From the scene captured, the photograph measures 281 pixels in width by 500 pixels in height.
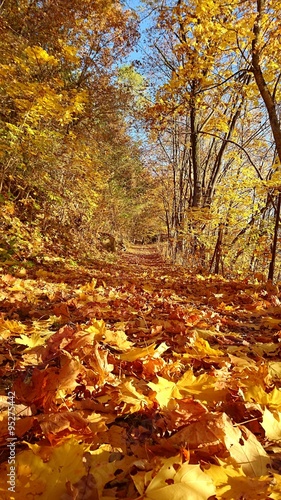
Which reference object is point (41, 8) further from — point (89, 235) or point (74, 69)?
point (89, 235)

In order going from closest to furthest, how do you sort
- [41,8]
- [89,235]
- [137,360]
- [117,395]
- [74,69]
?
[117,395] < [137,360] < [41,8] < [74,69] < [89,235]

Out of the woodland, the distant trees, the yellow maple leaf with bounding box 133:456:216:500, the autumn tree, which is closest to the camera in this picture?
the yellow maple leaf with bounding box 133:456:216:500

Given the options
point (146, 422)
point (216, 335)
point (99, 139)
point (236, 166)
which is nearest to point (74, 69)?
point (99, 139)

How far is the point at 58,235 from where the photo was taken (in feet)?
30.1

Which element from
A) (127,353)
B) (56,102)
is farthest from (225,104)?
(127,353)

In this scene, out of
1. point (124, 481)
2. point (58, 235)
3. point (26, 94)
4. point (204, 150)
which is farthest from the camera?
point (204, 150)

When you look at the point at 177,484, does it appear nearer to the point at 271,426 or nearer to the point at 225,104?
the point at 271,426

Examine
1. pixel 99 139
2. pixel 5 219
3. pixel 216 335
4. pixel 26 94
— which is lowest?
pixel 216 335

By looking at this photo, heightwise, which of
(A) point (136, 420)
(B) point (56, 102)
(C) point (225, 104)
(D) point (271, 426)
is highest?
(C) point (225, 104)

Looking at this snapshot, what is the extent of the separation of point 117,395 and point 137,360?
0.38 metres

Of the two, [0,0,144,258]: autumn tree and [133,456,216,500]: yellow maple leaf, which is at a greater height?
[0,0,144,258]: autumn tree

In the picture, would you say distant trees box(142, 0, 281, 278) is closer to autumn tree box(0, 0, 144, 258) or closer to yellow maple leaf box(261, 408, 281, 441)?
autumn tree box(0, 0, 144, 258)

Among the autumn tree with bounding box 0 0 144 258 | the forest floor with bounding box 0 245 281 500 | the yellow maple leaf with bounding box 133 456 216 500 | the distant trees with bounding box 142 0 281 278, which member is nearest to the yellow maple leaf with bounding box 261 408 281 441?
the forest floor with bounding box 0 245 281 500

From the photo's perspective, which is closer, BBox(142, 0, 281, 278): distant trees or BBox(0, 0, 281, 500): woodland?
BBox(0, 0, 281, 500): woodland
